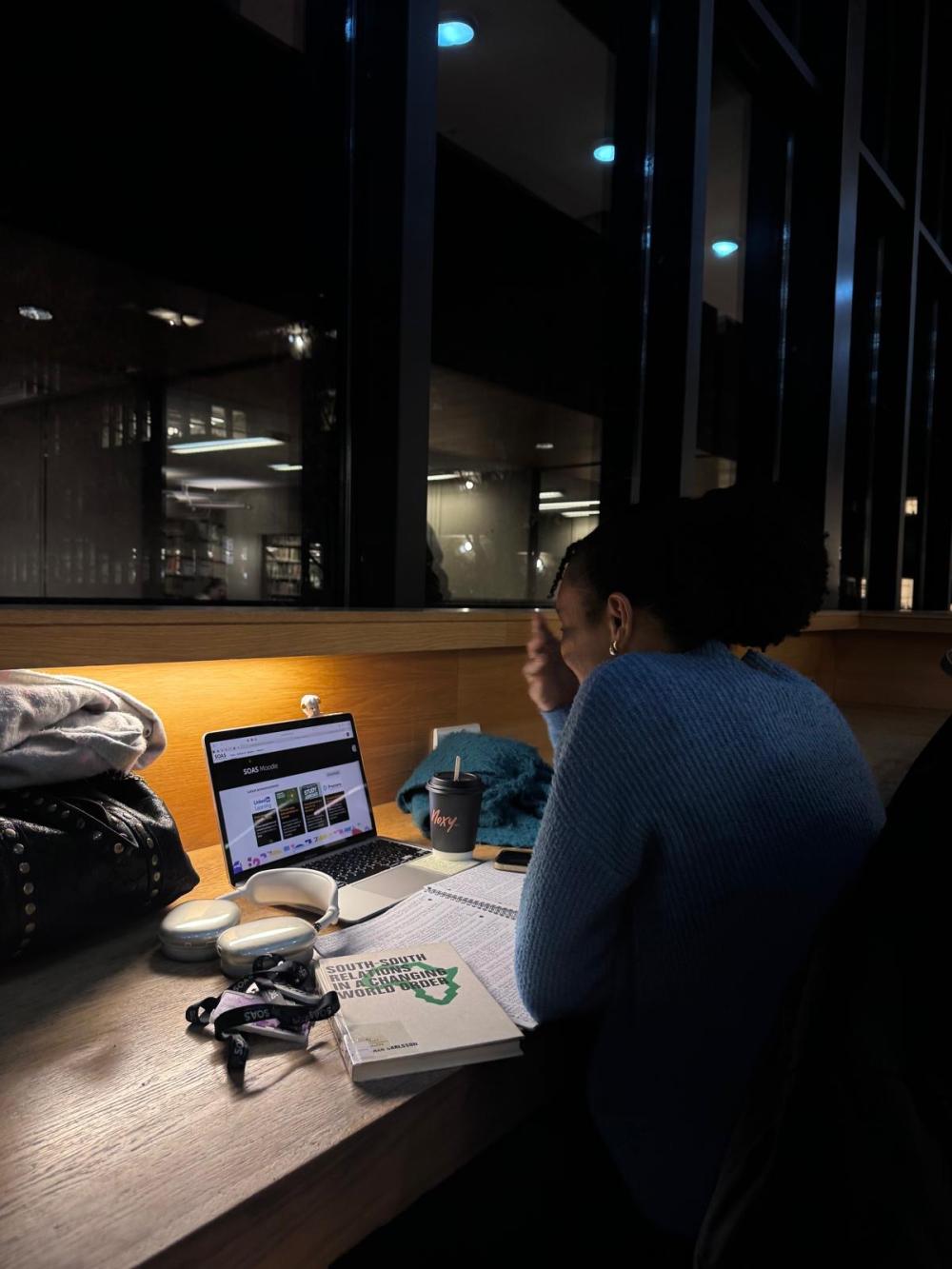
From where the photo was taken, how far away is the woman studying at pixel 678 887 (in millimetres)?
896

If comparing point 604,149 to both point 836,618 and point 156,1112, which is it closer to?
point 836,618

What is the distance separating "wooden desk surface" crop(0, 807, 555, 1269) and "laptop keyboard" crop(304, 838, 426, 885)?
0.39 meters

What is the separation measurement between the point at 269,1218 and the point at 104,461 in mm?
1227

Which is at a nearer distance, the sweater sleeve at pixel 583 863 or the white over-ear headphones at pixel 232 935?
the sweater sleeve at pixel 583 863

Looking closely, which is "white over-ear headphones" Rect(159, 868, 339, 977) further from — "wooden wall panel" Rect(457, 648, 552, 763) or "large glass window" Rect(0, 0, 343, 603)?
"wooden wall panel" Rect(457, 648, 552, 763)

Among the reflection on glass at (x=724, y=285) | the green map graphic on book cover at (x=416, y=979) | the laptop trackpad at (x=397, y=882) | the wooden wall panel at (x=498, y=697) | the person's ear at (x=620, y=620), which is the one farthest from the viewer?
the reflection on glass at (x=724, y=285)

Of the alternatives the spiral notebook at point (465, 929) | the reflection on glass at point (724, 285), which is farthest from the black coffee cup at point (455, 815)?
the reflection on glass at point (724, 285)

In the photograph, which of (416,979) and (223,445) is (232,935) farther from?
(223,445)

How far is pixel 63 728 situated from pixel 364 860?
55 centimetres

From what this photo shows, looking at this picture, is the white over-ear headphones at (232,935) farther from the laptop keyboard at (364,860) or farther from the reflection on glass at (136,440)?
the reflection on glass at (136,440)

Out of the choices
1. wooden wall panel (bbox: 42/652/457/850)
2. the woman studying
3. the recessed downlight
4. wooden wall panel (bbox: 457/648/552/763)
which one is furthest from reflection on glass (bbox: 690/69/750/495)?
the woman studying

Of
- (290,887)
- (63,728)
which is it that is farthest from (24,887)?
(290,887)

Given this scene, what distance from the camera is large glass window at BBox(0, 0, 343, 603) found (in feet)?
4.67

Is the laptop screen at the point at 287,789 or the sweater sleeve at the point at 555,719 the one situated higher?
the sweater sleeve at the point at 555,719
